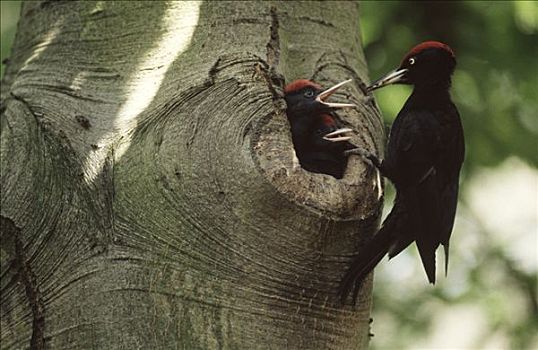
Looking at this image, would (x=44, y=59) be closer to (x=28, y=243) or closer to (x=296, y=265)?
(x=28, y=243)

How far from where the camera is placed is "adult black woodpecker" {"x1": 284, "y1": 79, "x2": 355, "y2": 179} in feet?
10.5

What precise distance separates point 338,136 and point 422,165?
0.31 m

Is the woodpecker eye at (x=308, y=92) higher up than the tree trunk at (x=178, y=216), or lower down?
higher up

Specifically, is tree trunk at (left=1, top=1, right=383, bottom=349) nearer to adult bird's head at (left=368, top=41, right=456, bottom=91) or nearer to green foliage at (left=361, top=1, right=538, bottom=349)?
adult bird's head at (left=368, top=41, right=456, bottom=91)

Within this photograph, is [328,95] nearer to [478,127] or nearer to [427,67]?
[427,67]

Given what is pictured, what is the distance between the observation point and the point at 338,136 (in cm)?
313

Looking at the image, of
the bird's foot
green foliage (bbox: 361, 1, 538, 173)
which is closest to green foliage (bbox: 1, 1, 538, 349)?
green foliage (bbox: 361, 1, 538, 173)

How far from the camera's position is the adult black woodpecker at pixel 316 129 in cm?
319

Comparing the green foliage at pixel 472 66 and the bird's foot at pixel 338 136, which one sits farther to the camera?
the green foliage at pixel 472 66

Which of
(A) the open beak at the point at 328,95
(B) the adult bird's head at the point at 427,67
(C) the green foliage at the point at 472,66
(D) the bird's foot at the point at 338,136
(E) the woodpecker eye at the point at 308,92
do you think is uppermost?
(C) the green foliage at the point at 472,66

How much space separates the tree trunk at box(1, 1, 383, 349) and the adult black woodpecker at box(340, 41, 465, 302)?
0.23 feet

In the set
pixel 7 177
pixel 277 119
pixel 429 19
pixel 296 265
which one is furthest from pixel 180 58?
pixel 429 19

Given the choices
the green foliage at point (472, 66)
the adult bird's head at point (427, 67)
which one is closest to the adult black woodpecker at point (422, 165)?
the adult bird's head at point (427, 67)

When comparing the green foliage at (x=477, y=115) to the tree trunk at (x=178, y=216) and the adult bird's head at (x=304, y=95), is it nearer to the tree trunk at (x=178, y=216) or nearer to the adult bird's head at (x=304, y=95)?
the adult bird's head at (x=304, y=95)
